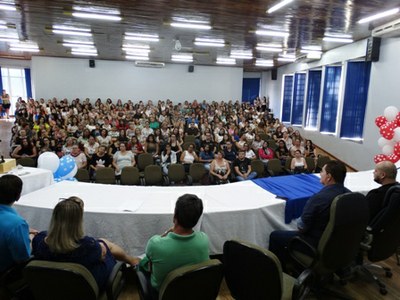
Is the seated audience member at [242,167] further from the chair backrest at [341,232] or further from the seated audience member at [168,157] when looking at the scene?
the chair backrest at [341,232]

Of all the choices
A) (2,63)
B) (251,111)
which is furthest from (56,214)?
(2,63)

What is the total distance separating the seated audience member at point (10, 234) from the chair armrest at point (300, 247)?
195cm

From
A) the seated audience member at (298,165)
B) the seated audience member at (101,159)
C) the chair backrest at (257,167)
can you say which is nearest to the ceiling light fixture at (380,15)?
the seated audience member at (298,165)

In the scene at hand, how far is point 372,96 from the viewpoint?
7.29 metres

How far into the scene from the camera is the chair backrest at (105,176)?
15.6ft

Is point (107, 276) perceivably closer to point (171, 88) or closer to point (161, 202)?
point (161, 202)

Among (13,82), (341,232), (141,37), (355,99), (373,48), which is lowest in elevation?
(341,232)

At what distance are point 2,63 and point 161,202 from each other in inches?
617

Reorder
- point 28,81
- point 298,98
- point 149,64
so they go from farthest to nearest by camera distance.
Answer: point 28,81
point 149,64
point 298,98

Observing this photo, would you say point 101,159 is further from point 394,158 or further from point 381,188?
point 394,158

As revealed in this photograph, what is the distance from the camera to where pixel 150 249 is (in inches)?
65.1

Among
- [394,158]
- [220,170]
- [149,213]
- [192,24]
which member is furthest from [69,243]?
[192,24]

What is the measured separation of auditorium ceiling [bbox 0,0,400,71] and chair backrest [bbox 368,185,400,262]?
11.8ft

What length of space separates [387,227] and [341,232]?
686mm
